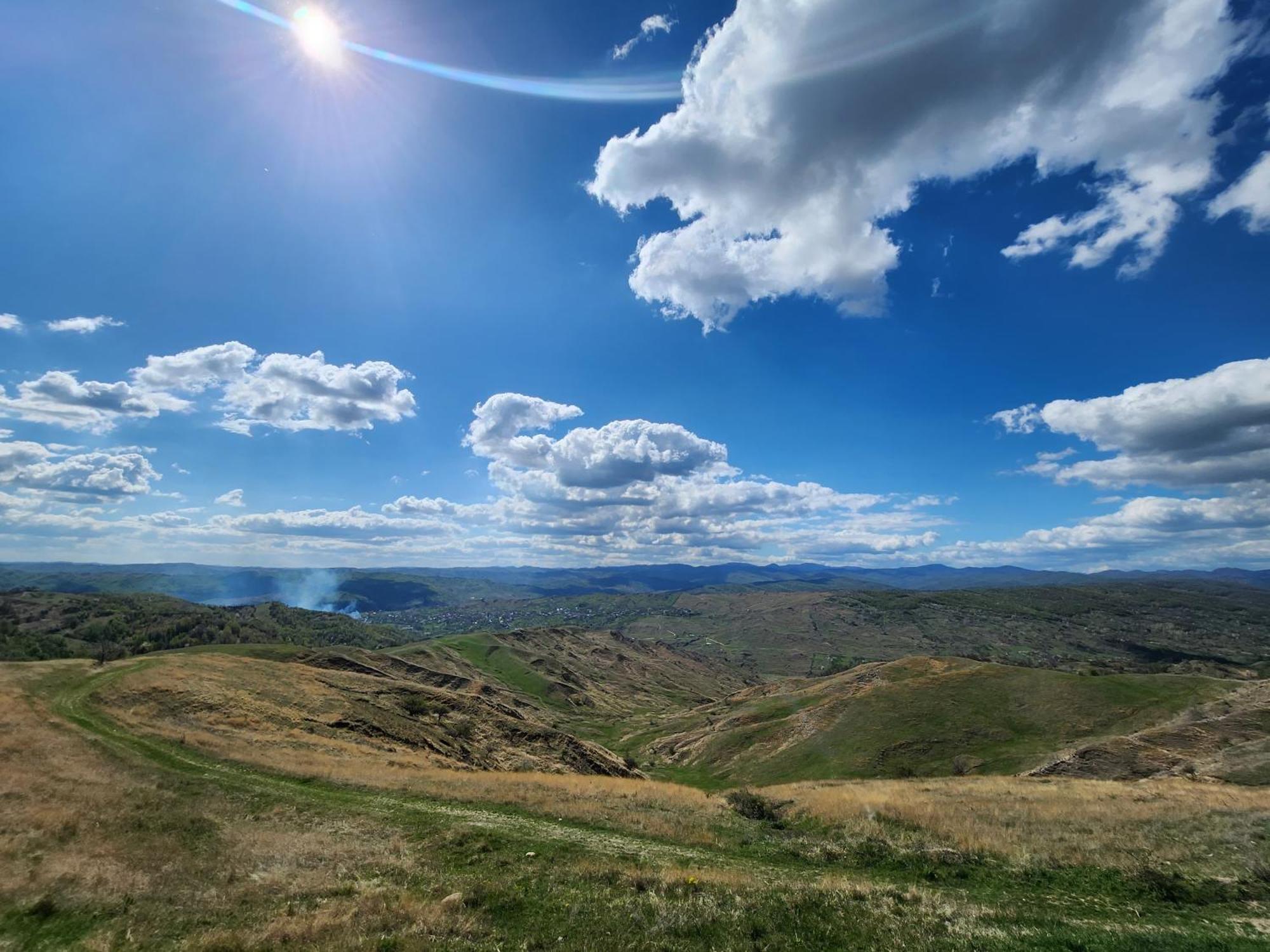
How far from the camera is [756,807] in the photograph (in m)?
32.4

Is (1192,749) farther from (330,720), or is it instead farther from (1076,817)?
(330,720)

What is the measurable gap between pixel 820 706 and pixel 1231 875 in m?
68.9

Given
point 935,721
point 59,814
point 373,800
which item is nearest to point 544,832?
point 373,800

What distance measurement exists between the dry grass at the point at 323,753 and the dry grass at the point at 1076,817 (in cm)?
793

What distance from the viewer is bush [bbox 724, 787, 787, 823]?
31.2 metres

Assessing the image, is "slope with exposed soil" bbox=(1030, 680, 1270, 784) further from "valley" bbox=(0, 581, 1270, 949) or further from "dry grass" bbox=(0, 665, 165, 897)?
"dry grass" bbox=(0, 665, 165, 897)

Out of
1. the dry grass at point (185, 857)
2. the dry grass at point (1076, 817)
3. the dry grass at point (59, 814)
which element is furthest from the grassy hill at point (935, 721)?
the dry grass at point (59, 814)

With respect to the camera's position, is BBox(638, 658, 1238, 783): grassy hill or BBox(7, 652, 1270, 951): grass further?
BBox(638, 658, 1238, 783): grassy hill

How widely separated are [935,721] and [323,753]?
6377cm

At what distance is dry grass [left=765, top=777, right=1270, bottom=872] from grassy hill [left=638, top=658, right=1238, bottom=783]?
23335 mm

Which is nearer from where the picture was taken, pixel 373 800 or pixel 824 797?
pixel 373 800

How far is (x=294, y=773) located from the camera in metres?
31.4

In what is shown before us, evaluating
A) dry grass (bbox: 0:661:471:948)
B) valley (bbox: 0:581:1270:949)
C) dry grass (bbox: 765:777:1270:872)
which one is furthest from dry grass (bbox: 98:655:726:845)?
dry grass (bbox: 765:777:1270:872)

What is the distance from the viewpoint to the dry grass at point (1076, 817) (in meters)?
20.2
